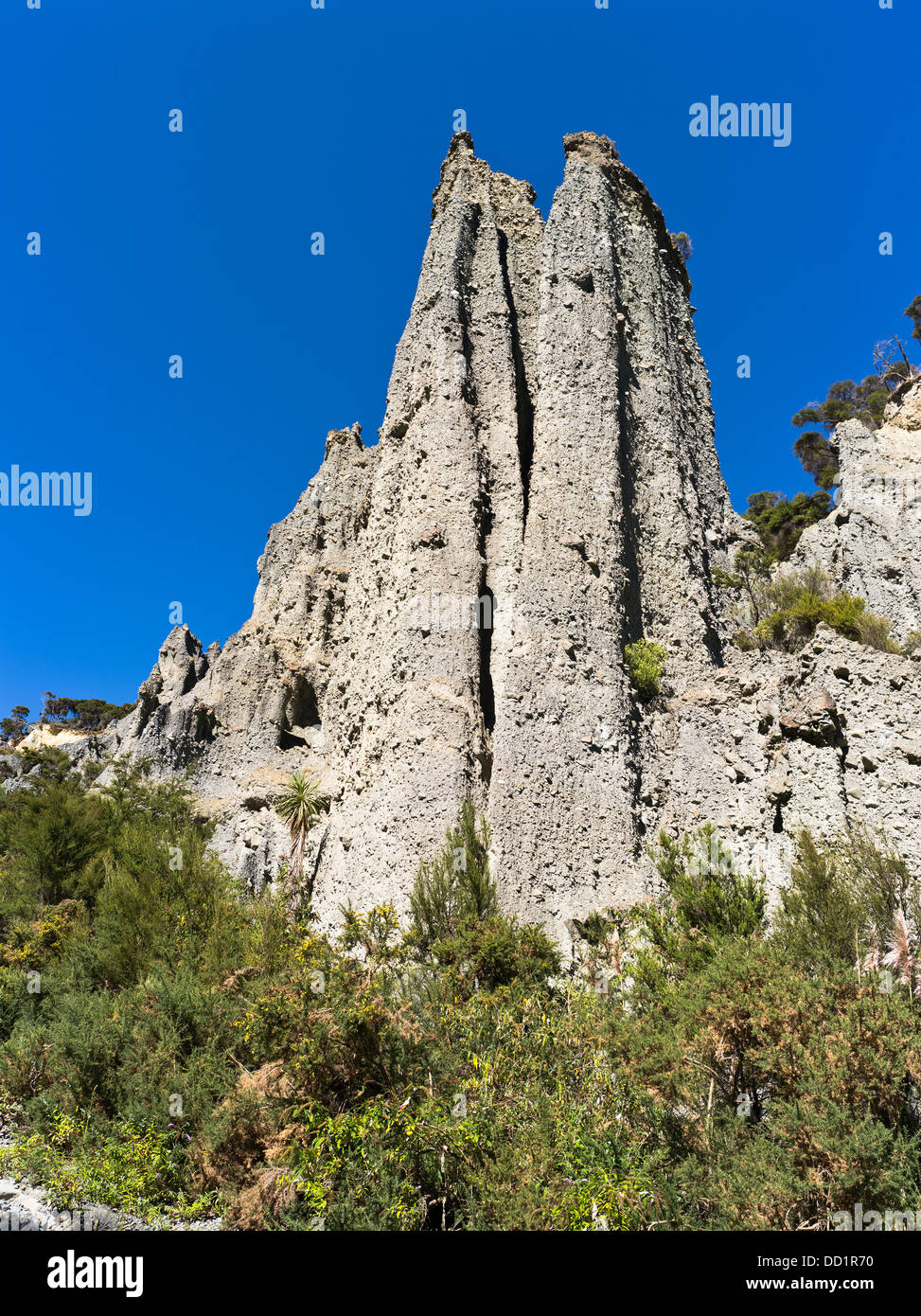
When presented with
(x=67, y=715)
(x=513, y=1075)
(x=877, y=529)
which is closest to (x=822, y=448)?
(x=877, y=529)

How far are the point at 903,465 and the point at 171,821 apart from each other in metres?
24.1

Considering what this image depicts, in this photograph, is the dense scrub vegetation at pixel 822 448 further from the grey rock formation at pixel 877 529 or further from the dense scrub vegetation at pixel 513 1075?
the dense scrub vegetation at pixel 513 1075

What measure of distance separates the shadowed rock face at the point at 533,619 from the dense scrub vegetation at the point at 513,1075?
218cm

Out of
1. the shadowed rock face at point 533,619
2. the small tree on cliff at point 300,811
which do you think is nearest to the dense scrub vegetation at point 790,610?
the shadowed rock face at point 533,619

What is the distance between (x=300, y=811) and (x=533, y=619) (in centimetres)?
872

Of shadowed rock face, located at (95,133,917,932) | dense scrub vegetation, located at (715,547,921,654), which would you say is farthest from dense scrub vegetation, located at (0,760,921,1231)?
dense scrub vegetation, located at (715,547,921,654)

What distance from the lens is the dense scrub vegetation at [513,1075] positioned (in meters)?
6.23

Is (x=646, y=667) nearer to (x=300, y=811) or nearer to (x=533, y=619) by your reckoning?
(x=533, y=619)

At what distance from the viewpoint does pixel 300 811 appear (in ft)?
66.3

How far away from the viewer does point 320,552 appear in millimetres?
30188

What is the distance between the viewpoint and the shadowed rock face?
1459 centimetres

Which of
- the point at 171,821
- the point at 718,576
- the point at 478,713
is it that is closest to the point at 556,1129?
the point at 478,713

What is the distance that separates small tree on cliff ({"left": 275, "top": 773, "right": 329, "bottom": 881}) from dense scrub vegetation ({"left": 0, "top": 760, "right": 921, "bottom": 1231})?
7.47 meters

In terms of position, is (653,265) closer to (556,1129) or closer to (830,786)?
(830,786)
